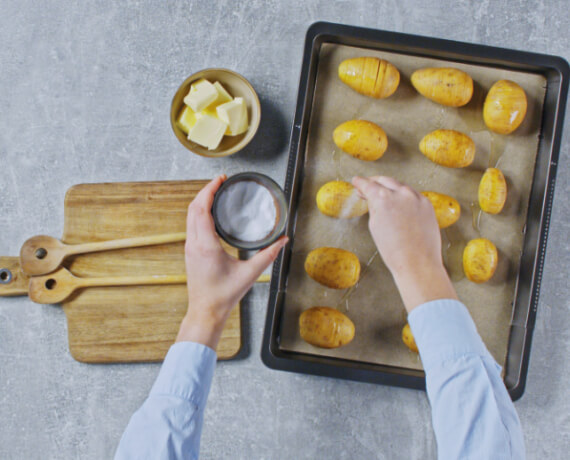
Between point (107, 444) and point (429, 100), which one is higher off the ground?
point (429, 100)

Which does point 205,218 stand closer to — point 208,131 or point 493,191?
point 208,131

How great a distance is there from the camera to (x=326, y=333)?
0.86 m

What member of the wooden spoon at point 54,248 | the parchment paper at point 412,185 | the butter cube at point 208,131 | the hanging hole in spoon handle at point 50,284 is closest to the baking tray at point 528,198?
the parchment paper at point 412,185

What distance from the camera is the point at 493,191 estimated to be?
34.4 inches

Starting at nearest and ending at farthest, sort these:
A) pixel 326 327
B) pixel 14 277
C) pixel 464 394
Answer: pixel 464 394 → pixel 326 327 → pixel 14 277

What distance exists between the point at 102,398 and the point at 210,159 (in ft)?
1.67

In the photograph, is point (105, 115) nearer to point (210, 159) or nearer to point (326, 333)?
point (210, 159)

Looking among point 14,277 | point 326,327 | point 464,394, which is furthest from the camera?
point 14,277

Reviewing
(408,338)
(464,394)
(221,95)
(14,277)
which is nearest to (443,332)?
(464,394)

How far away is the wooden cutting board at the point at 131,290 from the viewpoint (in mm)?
946

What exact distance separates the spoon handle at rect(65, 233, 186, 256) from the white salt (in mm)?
212

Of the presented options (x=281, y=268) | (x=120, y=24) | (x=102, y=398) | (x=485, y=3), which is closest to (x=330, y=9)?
(x=485, y=3)

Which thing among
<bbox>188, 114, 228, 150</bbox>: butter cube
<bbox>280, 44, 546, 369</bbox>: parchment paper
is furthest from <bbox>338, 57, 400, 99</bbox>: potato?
<bbox>188, 114, 228, 150</bbox>: butter cube

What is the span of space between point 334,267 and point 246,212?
0.67 feet
